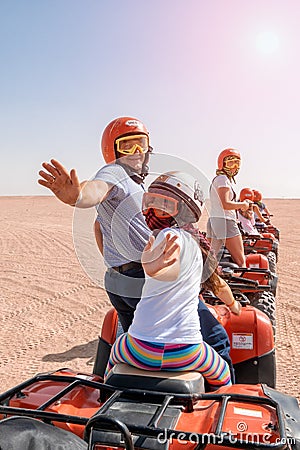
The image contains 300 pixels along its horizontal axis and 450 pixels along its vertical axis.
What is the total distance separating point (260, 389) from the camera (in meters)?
2.41

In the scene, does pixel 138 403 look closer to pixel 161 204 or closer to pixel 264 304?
pixel 161 204

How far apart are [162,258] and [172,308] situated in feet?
1.05

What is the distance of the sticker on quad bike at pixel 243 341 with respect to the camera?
3.56 metres

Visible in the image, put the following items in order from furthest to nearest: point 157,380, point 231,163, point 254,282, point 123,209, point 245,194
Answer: point 245,194
point 231,163
point 254,282
point 123,209
point 157,380

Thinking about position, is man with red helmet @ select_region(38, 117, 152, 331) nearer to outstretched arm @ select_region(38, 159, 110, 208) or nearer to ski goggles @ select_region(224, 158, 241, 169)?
outstretched arm @ select_region(38, 159, 110, 208)

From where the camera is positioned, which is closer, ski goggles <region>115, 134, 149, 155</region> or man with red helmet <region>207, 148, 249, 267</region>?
ski goggles <region>115, 134, 149, 155</region>

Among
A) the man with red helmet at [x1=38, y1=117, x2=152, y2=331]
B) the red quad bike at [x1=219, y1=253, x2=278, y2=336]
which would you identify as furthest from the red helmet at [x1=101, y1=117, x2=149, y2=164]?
the red quad bike at [x1=219, y1=253, x2=278, y2=336]

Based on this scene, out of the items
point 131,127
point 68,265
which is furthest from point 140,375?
point 68,265

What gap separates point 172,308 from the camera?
2516 millimetres

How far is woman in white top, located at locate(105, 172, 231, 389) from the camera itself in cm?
241

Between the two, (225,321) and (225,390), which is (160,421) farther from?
(225,321)

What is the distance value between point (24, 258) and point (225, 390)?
33.0 ft

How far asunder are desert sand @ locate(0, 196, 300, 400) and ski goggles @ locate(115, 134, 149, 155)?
1.95 ft

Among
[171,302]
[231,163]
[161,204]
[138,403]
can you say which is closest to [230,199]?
[231,163]
